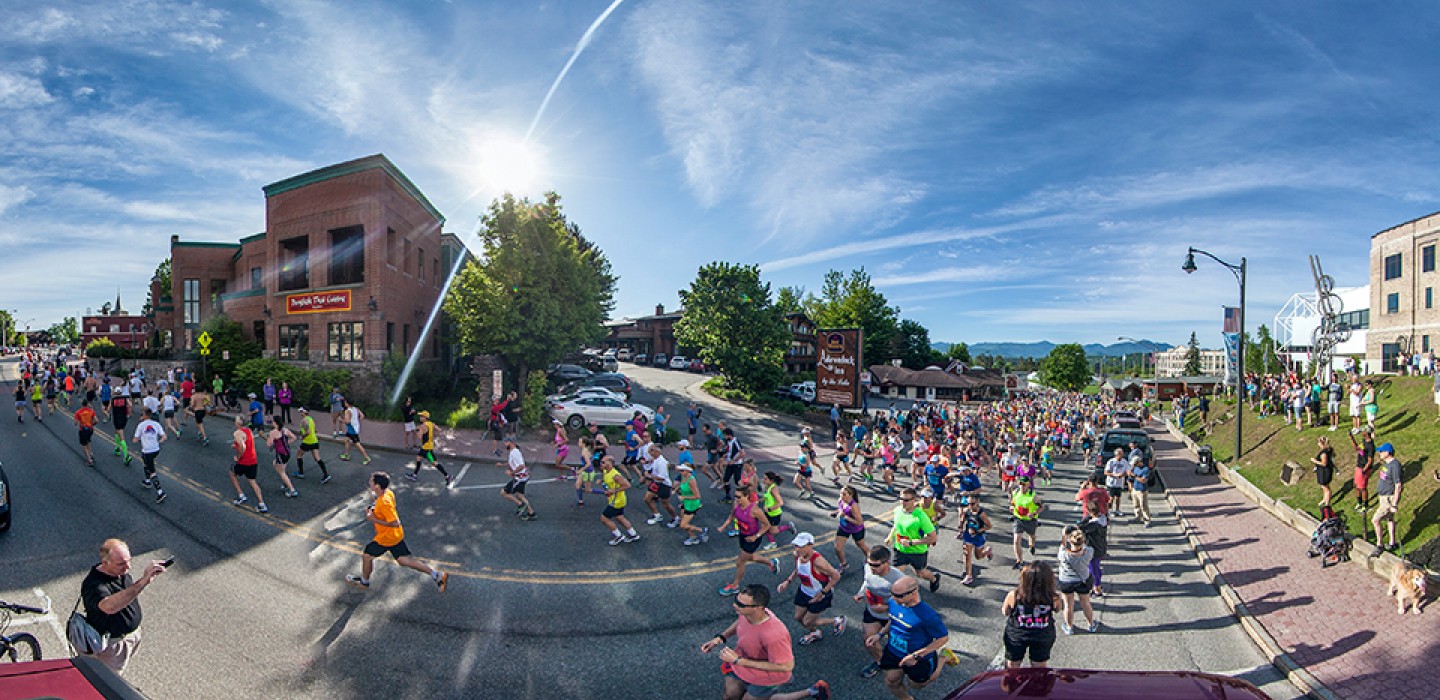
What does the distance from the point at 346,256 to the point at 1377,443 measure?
3904cm

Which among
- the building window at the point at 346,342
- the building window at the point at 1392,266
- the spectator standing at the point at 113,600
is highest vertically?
the building window at the point at 1392,266

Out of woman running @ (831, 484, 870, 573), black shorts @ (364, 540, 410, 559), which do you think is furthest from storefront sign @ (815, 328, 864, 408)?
black shorts @ (364, 540, 410, 559)

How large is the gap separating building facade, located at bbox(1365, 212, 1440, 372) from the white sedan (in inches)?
1845

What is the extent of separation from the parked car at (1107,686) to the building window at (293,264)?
3454 cm

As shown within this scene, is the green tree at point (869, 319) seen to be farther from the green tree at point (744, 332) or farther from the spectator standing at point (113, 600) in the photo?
the spectator standing at point (113, 600)

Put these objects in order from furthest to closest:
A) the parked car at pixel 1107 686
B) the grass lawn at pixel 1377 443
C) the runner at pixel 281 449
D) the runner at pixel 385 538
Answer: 1. the runner at pixel 281 449
2. the grass lawn at pixel 1377 443
3. the runner at pixel 385 538
4. the parked car at pixel 1107 686

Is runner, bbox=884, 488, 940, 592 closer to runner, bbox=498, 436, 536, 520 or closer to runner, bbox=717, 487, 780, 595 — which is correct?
runner, bbox=717, 487, 780, 595

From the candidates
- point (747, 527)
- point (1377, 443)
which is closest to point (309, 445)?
point (747, 527)

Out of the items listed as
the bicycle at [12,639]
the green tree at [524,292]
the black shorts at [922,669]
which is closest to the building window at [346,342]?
the green tree at [524,292]

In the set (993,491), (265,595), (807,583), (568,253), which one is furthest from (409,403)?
(993,491)

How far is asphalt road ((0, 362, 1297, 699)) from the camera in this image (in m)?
5.79

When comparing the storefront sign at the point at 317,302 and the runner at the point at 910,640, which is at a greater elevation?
the storefront sign at the point at 317,302

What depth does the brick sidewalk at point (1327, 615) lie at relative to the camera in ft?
20.1

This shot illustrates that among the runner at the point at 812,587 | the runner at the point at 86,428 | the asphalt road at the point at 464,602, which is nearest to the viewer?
the asphalt road at the point at 464,602
